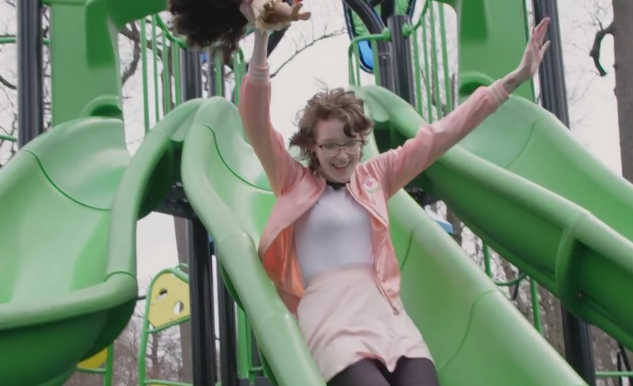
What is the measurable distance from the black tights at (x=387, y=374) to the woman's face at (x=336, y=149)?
0.60 m

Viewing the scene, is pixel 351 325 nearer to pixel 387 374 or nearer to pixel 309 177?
pixel 387 374

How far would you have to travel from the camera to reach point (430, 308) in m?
Result: 2.53

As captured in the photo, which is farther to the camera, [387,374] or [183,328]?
[183,328]

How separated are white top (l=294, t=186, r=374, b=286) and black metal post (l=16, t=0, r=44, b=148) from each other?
7.32 feet

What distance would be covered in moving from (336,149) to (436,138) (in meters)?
0.34

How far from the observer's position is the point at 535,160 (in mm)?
3527

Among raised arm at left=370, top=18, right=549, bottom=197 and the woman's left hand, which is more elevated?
the woman's left hand

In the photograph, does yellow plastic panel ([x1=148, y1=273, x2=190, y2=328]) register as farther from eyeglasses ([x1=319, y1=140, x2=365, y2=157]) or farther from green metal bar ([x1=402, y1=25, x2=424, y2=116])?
eyeglasses ([x1=319, y1=140, x2=365, y2=157])

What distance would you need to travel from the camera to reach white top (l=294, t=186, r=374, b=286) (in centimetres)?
221

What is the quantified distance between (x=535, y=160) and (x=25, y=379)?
2.34m

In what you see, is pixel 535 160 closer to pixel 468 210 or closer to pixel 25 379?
pixel 468 210

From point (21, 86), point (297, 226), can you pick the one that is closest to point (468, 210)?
point (297, 226)

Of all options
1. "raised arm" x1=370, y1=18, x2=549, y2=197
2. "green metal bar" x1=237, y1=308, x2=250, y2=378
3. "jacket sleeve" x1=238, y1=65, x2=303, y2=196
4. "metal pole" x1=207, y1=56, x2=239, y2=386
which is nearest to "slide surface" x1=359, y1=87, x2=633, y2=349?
"raised arm" x1=370, y1=18, x2=549, y2=197

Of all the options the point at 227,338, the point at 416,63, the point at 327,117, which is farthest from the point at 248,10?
the point at 416,63
